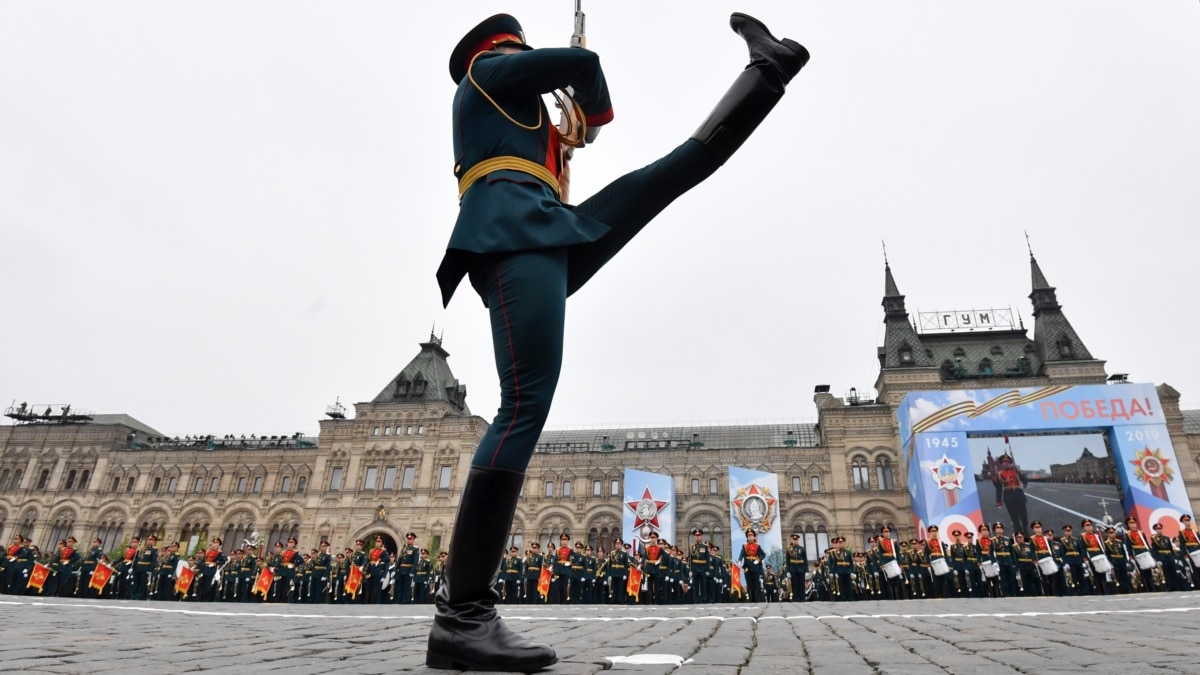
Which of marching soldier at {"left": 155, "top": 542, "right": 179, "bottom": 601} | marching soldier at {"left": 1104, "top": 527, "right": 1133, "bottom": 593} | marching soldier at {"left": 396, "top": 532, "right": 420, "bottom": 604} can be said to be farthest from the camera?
marching soldier at {"left": 155, "top": 542, "right": 179, "bottom": 601}

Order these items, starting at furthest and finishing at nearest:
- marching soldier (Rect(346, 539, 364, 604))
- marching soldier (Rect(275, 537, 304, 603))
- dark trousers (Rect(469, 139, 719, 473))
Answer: marching soldier (Rect(275, 537, 304, 603)) → marching soldier (Rect(346, 539, 364, 604)) → dark trousers (Rect(469, 139, 719, 473))

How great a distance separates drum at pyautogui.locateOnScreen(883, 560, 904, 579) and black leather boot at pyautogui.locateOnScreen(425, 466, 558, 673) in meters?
20.6

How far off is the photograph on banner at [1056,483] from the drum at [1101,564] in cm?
1303

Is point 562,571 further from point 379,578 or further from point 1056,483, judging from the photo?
Result: point 1056,483

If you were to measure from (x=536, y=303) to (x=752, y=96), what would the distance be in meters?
1.23

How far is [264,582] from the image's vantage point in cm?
2066

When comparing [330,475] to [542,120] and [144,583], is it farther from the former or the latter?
[542,120]

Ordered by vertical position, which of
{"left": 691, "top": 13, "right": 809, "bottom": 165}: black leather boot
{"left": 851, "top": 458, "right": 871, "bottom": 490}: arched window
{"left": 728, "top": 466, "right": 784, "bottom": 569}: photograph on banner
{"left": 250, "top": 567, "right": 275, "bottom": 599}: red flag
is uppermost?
{"left": 851, "top": 458, "right": 871, "bottom": 490}: arched window

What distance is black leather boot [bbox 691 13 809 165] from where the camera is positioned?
2.62 metres

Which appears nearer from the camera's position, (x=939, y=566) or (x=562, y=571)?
(x=939, y=566)

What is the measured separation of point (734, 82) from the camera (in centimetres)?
270

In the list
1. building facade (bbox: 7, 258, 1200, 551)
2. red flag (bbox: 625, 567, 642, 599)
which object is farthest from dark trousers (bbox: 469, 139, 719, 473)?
building facade (bbox: 7, 258, 1200, 551)

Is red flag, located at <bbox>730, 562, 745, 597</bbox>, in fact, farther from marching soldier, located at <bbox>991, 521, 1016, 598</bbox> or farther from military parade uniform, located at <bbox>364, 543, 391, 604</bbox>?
military parade uniform, located at <bbox>364, 543, 391, 604</bbox>

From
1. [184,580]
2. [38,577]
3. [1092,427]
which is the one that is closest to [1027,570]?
[1092,427]
